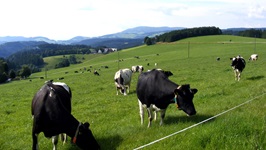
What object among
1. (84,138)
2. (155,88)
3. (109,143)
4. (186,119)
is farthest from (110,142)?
(186,119)

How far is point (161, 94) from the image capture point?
10.9 meters

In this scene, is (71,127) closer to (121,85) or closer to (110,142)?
(110,142)

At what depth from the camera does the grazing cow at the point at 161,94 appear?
10039mm

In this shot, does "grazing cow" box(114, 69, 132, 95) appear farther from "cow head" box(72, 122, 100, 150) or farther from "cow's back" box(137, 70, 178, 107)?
"cow head" box(72, 122, 100, 150)

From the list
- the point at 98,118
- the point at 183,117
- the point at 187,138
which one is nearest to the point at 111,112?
the point at 98,118

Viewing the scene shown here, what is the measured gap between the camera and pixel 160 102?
35.9ft

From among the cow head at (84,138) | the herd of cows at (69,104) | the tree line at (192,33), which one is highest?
the tree line at (192,33)

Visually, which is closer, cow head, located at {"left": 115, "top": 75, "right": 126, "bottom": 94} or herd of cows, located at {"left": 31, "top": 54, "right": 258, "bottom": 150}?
herd of cows, located at {"left": 31, "top": 54, "right": 258, "bottom": 150}

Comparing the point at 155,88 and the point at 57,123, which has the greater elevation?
the point at 155,88

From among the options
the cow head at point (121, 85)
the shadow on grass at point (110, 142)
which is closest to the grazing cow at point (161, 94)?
the shadow on grass at point (110, 142)

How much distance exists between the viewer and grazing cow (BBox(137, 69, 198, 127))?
32.9 ft

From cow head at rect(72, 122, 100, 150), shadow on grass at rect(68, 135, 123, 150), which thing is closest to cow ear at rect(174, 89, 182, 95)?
shadow on grass at rect(68, 135, 123, 150)

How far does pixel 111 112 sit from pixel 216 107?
590 centimetres

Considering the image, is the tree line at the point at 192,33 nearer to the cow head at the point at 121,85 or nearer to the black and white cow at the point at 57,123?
the cow head at the point at 121,85
